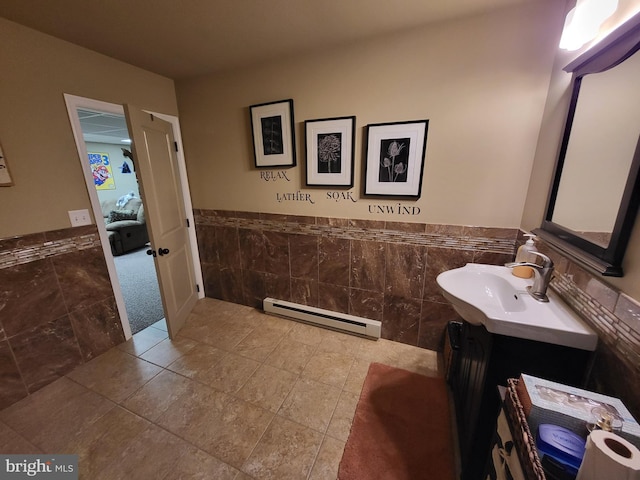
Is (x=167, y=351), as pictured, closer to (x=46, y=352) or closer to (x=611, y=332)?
(x=46, y=352)

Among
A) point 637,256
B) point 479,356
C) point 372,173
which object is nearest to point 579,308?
point 637,256

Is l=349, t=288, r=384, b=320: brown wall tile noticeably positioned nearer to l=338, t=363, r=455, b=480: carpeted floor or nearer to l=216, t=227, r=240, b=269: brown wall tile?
l=338, t=363, r=455, b=480: carpeted floor

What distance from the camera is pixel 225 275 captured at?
281 centimetres

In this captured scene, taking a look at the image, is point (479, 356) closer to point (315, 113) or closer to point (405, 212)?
point (405, 212)

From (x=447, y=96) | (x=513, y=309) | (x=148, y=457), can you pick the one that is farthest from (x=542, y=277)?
(x=148, y=457)

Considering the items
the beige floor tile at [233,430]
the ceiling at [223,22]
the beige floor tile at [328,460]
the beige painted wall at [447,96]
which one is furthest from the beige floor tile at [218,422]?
the ceiling at [223,22]

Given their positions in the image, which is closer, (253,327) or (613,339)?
(613,339)

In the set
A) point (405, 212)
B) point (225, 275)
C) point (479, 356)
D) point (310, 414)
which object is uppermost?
point (405, 212)

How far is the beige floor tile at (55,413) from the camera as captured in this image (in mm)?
1431

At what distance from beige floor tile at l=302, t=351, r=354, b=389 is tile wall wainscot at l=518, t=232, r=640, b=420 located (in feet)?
4.36

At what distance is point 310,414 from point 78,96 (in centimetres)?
276

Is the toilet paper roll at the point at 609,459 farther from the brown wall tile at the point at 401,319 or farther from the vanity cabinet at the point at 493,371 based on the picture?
the brown wall tile at the point at 401,319

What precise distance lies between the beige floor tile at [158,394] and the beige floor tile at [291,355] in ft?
2.00

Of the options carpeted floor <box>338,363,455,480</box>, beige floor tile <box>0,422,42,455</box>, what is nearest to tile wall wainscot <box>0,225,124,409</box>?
beige floor tile <box>0,422,42,455</box>
